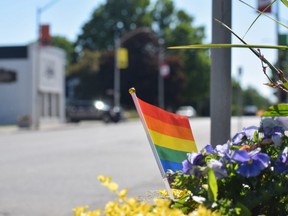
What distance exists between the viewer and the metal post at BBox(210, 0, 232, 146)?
3561mm

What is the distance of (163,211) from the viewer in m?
2.21

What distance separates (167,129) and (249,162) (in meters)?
0.57

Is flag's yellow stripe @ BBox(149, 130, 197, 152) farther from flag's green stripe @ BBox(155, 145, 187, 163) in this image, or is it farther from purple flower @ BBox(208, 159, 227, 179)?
purple flower @ BBox(208, 159, 227, 179)

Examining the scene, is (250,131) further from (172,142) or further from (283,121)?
(172,142)

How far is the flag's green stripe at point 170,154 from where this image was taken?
2.92 metres

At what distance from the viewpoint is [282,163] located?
2693mm

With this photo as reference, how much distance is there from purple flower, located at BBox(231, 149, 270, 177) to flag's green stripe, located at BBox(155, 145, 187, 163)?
456 mm

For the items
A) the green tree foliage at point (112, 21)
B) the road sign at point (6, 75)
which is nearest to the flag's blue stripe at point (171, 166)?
the road sign at point (6, 75)

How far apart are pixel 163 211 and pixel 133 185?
7.63 metres

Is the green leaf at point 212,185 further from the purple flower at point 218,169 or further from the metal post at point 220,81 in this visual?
the metal post at point 220,81

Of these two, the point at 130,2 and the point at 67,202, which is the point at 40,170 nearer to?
the point at 67,202

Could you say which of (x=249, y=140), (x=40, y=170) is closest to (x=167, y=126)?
(x=249, y=140)

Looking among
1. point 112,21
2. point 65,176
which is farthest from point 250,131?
point 112,21

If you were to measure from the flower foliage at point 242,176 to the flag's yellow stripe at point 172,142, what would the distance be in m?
0.18
